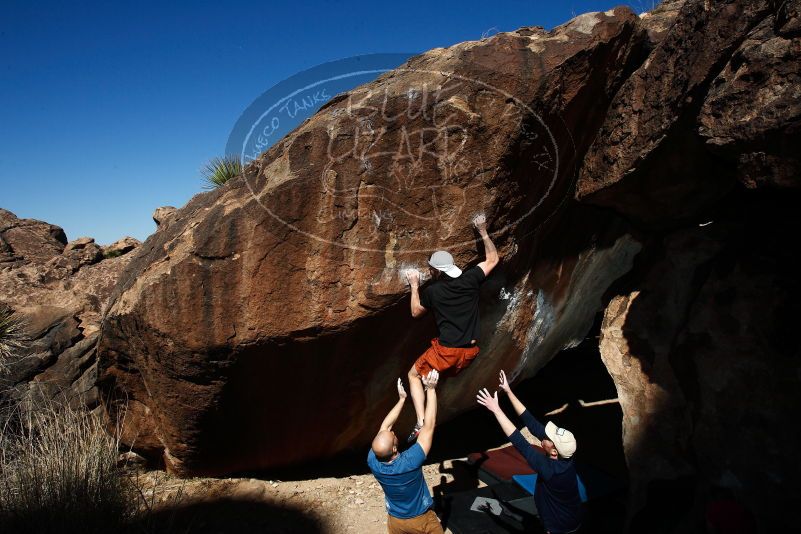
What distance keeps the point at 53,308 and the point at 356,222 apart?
357cm

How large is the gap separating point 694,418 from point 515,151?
2.13 metres

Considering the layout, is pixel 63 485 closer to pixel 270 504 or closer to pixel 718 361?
pixel 270 504

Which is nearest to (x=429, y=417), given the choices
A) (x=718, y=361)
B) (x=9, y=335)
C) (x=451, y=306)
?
(x=451, y=306)

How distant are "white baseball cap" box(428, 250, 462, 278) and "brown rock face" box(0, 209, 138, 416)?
331cm

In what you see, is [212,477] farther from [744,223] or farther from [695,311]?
[744,223]

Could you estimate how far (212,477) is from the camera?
427 centimetres

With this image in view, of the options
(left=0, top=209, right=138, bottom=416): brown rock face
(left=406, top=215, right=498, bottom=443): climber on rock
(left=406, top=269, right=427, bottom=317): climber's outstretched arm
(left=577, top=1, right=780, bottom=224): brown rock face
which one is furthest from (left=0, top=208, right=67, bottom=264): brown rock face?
(left=577, top=1, right=780, bottom=224): brown rock face

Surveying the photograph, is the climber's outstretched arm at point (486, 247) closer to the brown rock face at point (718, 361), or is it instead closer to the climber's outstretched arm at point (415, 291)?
the climber's outstretched arm at point (415, 291)

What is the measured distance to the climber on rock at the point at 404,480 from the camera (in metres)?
2.85

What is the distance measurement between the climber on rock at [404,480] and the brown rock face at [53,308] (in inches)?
119

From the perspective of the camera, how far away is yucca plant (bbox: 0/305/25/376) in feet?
14.8

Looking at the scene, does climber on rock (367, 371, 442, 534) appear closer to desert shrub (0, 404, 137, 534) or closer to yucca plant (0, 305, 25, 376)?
desert shrub (0, 404, 137, 534)

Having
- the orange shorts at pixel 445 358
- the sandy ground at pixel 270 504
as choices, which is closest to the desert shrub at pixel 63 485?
the sandy ground at pixel 270 504

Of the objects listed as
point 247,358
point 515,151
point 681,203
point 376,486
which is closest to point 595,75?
point 515,151
